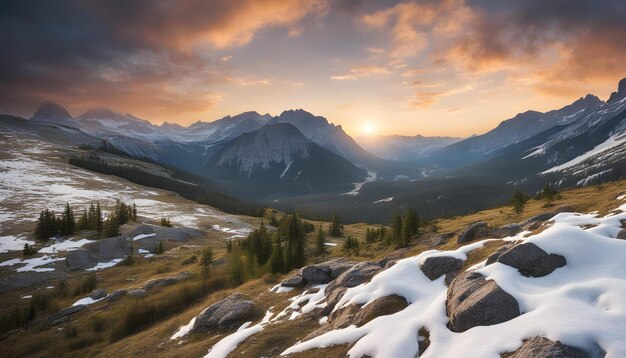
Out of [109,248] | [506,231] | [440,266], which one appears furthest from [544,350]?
[109,248]

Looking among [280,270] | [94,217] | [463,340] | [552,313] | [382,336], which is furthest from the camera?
[94,217]

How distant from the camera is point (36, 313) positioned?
5684 centimetres

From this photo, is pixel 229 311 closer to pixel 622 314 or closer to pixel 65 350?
pixel 65 350

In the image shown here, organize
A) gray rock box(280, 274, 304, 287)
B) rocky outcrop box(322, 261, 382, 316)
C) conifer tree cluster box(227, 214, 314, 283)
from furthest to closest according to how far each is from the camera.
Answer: conifer tree cluster box(227, 214, 314, 283), gray rock box(280, 274, 304, 287), rocky outcrop box(322, 261, 382, 316)

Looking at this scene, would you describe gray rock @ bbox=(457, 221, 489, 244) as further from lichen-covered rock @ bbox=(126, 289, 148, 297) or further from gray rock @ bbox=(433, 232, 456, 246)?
lichen-covered rock @ bbox=(126, 289, 148, 297)

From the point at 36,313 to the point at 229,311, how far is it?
4819cm

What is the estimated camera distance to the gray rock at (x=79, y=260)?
269 ft

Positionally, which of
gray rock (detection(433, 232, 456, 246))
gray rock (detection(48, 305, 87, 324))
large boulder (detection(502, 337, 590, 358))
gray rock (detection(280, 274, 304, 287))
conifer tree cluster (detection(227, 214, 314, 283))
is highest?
large boulder (detection(502, 337, 590, 358))

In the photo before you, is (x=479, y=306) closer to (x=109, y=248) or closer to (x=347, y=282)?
(x=347, y=282)

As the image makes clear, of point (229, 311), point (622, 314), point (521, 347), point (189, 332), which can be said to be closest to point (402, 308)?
point (521, 347)

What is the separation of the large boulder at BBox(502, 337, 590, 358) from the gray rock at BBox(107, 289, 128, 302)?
62212mm

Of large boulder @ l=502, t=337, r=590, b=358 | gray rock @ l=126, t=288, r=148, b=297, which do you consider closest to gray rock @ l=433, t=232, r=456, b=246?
large boulder @ l=502, t=337, r=590, b=358

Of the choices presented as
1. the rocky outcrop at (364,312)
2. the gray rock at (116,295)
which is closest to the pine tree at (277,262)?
the gray rock at (116,295)

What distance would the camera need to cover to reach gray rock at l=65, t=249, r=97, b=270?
269 ft
